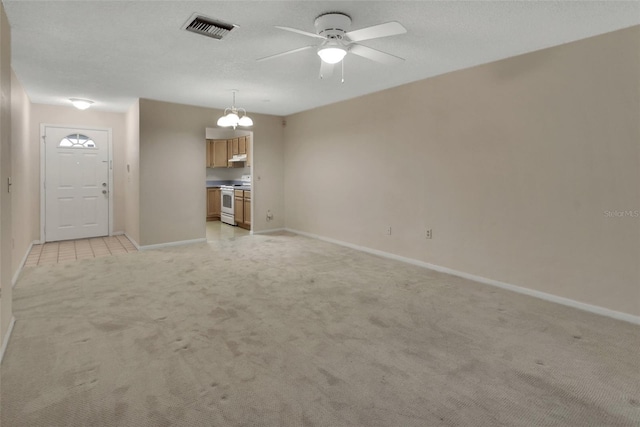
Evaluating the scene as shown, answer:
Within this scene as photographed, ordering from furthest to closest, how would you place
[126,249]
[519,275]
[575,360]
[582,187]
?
[126,249]
[519,275]
[582,187]
[575,360]

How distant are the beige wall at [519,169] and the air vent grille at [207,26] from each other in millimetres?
2653

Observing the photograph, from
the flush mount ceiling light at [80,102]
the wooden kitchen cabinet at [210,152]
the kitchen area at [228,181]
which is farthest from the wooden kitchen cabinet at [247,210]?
the flush mount ceiling light at [80,102]

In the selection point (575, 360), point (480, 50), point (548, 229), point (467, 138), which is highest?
point (480, 50)

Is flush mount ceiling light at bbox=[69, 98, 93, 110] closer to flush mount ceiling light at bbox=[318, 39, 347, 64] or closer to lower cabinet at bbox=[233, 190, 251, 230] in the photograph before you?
lower cabinet at bbox=[233, 190, 251, 230]

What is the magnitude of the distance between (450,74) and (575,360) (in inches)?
127

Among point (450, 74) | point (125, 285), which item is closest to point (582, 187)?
point (450, 74)

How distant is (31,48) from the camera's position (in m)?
3.37

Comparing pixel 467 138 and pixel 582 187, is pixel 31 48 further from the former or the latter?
pixel 582 187

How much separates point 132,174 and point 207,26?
407 cm

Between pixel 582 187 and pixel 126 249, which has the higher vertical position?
pixel 582 187

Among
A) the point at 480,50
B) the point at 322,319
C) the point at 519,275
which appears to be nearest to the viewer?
the point at 322,319

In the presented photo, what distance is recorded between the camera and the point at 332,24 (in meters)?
2.68

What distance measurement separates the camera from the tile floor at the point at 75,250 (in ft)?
16.3

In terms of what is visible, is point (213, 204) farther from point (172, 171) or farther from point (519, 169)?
point (519, 169)
